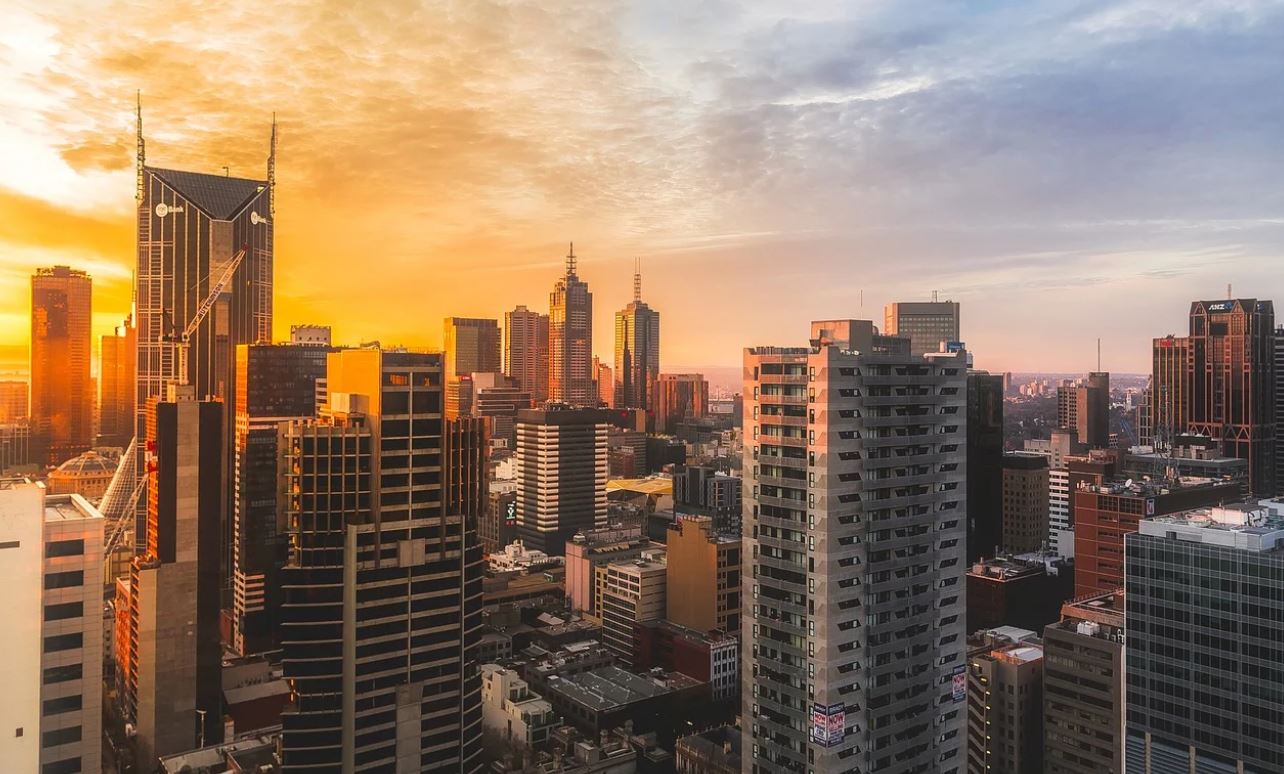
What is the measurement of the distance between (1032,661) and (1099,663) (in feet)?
18.0

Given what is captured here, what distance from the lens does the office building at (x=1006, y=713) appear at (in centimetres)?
5031

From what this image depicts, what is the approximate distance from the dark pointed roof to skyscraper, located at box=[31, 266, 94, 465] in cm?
3994

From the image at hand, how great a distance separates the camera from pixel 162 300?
107625 mm

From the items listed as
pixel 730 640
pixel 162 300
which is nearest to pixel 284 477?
pixel 730 640

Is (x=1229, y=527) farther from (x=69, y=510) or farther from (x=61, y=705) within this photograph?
(x=69, y=510)

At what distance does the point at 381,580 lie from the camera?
1468 inches

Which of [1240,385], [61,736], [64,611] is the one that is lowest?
[61,736]

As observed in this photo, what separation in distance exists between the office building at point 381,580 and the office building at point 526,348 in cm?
14187

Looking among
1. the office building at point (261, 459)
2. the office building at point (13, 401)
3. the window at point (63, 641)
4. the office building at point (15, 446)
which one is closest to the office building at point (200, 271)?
the office building at point (261, 459)

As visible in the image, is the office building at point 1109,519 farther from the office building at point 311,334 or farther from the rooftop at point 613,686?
the office building at point 311,334

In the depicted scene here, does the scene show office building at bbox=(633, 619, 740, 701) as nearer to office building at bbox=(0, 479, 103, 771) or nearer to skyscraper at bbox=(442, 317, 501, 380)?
office building at bbox=(0, 479, 103, 771)

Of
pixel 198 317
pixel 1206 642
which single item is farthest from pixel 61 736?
pixel 198 317

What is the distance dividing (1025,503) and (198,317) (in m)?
98.4

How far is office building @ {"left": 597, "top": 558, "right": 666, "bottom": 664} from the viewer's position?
239ft
